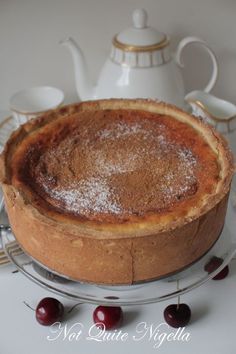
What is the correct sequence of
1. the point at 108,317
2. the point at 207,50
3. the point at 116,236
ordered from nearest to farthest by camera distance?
→ the point at 116,236 → the point at 108,317 → the point at 207,50

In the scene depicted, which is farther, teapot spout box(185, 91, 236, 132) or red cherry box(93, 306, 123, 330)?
teapot spout box(185, 91, 236, 132)

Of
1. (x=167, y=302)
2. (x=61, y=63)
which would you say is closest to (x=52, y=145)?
(x=167, y=302)

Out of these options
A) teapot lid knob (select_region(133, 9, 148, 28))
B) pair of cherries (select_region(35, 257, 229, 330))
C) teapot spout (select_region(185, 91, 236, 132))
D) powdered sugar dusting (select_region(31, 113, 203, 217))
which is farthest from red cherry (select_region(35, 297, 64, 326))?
teapot lid knob (select_region(133, 9, 148, 28))

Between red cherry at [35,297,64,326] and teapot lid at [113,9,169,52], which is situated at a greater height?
teapot lid at [113,9,169,52]

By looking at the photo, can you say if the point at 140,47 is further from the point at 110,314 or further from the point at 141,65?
the point at 110,314

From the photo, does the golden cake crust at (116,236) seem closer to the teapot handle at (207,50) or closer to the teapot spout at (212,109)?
the teapot spout at (212,109)

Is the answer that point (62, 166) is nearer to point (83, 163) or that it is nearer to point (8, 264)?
point (83, 163)

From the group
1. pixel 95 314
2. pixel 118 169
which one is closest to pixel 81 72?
pixel 118 169

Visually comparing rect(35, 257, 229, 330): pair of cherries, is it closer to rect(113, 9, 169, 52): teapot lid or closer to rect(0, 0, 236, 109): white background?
rect(113, 9, 169, 52): teapot lid
